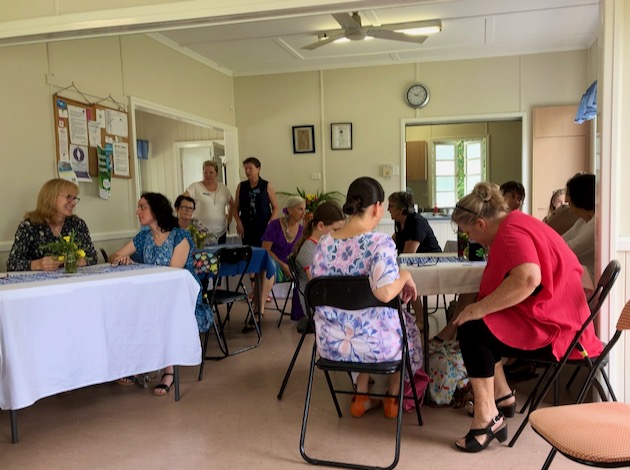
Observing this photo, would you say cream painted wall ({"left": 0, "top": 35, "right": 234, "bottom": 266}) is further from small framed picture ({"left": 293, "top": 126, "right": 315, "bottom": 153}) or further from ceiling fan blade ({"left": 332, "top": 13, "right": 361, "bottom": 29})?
ceiling fan blade ({"left": 332, "top": 13, "right": 361, "bottom": 29})

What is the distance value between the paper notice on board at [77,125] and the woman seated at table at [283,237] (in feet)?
5.66

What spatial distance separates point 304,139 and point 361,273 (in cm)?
502

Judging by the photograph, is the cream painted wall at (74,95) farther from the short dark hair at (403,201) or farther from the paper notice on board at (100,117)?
the short dark hair at (403,201)

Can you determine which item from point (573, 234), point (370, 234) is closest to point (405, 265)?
point (370, 234)

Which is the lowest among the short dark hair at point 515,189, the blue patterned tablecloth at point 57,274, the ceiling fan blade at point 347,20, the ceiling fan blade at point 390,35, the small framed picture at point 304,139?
the blue patterned tablecloth at point 57,274

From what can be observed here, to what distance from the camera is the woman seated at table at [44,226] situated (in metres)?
3.22

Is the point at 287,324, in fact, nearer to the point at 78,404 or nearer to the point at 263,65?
the point at 78,404

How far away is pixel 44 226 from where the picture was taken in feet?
10.9

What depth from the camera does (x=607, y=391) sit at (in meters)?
2.56

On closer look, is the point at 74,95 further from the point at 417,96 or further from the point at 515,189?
the point at 417,96

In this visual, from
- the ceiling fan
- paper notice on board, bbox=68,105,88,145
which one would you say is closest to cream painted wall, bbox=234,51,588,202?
the ceiling fan

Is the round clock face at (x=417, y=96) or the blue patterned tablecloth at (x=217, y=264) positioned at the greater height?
the round clock face at (x=417, y=96)

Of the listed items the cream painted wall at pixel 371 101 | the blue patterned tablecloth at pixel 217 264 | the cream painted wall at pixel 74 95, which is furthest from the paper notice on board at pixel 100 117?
Result: the cream painted wall at pixel 371 101

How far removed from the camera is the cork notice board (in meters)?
4.15
